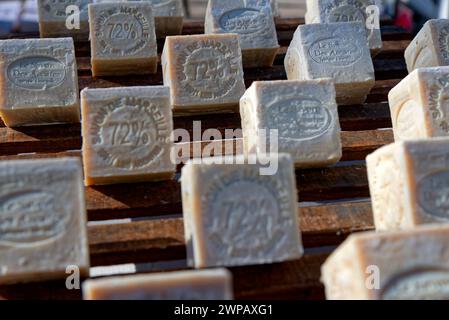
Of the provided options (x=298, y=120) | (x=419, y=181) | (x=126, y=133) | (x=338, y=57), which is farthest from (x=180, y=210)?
(x=338, y=57)

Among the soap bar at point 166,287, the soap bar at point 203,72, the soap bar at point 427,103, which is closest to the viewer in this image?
the soap bar at point 166,287

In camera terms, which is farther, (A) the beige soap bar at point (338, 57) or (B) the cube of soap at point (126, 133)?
(A) the beige soap bar at point (338, 57)

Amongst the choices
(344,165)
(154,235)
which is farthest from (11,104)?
(344,165)

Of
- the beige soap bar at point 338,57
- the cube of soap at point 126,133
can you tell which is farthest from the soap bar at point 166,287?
the beige soap bar at point 338,57

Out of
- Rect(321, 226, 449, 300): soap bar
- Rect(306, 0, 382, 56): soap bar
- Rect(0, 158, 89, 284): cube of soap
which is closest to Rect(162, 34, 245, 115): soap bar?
Rect(306, 0, 382, 56): soap bar

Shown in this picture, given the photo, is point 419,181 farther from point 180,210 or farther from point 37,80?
point 37,80

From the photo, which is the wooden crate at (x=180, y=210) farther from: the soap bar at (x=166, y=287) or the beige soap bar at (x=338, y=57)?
the soap bar at (x=166, y=287)

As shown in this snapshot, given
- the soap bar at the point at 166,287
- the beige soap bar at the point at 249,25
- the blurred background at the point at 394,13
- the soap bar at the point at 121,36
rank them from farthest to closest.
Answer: the blurred background at the point at 394,13 < the beige soap bar at the point at 249,25 < the soap bar at the point at 121,36 < the soap bar at the point at 166,287

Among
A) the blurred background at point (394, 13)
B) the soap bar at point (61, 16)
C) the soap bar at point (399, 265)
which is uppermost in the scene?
the blurred background at point (394, 13)
